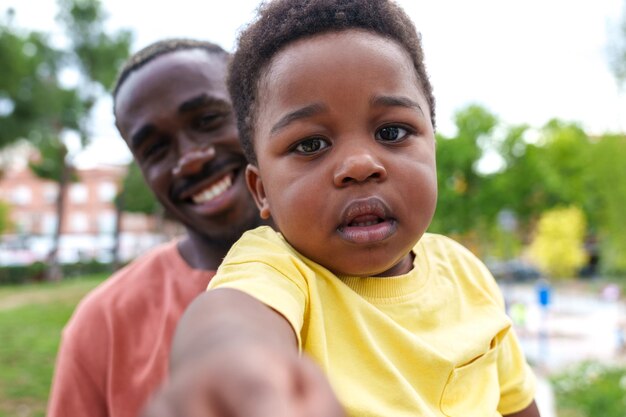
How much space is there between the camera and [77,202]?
57531 millimetres

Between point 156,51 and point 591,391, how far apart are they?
7840 millimetres

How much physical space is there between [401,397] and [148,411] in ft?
2.17

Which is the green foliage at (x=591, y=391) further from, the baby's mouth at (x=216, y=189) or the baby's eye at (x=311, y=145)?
the baby's eye at (x=311, y=145)

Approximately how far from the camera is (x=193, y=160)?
6.22 ft

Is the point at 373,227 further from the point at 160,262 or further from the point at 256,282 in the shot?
the point at 160,262

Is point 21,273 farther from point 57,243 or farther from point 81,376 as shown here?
point 81,376

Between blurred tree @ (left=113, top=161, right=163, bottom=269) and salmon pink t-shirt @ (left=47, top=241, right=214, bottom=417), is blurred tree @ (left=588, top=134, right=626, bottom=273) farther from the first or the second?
salmon pink t-shirt @ (left=47, top=241, right=214, bottom=417)

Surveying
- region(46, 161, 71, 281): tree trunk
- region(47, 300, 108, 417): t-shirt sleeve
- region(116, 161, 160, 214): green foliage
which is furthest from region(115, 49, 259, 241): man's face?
region(46, 161, 71, 281): tree trunk

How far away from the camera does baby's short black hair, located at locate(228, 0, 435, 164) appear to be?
118cm

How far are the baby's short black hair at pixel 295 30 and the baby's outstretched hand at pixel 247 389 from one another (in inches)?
29.0

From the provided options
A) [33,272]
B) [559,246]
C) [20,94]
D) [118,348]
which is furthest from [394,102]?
[559,246]

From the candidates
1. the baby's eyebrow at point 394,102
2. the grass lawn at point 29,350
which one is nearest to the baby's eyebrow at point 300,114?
the baby's eyebrow at point 394,102

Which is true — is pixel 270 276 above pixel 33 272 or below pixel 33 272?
above

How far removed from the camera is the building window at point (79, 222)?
5754 centimetres
